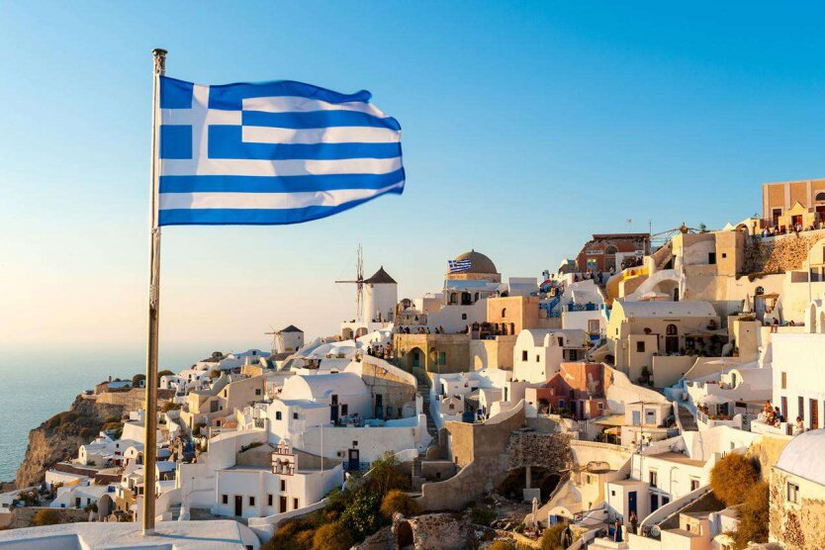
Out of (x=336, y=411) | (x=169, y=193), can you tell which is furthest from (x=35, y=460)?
(x=169, y=193)

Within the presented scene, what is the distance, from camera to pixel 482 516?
86.5 feet

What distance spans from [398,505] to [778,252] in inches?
762

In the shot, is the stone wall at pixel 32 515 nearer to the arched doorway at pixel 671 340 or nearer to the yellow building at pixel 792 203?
the arched doorway at pixel 671 340

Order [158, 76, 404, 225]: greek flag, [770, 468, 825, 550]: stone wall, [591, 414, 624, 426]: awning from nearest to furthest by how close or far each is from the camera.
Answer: [158, 76, 404, 225]: greek flag → [770, 468, 825, 550]: stone wall → [591, 414, 624, 426]: awning

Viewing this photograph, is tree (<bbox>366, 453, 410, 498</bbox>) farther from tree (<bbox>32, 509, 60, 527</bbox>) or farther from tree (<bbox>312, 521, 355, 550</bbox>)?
tree (<bbox>32, 509, 60, 527</bbox>)

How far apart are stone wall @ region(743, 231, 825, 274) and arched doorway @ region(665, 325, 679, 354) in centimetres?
560

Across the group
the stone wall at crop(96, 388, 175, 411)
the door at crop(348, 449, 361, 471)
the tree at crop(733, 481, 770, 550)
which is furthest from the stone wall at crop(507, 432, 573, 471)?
the stone wall at crop(96, 388, 175, 411)

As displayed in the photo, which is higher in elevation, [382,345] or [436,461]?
[382,345]

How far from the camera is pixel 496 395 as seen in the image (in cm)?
3225

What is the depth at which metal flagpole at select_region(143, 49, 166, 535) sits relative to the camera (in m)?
6.49

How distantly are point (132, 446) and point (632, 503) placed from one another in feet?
98.8

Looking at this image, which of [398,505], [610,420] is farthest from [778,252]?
[398,505]

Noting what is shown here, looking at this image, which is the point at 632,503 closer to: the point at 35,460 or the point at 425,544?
the point at 425,544

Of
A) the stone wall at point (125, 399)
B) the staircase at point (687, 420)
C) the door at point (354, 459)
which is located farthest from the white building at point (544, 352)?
the stone wall at point (125, 399)
